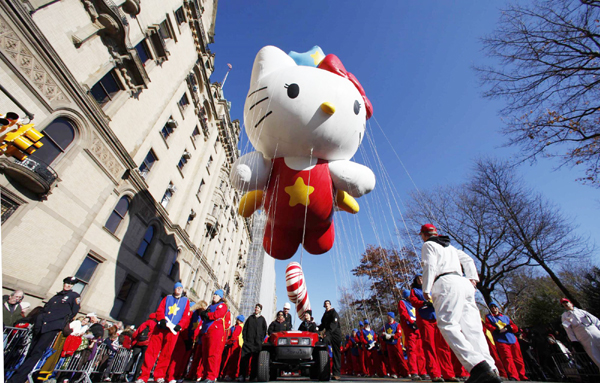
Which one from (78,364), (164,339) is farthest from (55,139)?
(164,339)

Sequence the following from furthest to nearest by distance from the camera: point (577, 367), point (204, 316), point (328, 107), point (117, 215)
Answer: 1. point (117, 215)
2. point (577, 367)
3. point (204, 316)
4. point (328, 107)

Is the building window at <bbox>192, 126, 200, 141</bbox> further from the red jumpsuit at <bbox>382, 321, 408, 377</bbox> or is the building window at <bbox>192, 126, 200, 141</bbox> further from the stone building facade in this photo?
the red jumpsuit at <bbox>382, 321, 408, 377</bbox>

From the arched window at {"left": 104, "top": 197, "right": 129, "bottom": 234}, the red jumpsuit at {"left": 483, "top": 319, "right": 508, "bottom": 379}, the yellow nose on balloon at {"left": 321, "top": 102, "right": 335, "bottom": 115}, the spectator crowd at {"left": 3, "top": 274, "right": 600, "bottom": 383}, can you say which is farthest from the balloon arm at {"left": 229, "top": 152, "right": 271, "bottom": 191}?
→ the arched window at {"left": 104, "top": 197, "right": 129, "bottom": 234}

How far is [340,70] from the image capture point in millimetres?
6555

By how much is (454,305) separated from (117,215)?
13431mm

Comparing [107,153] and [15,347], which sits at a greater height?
[107,153]

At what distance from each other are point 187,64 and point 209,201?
32.6 ft

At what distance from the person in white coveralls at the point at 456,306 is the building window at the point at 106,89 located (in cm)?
1359

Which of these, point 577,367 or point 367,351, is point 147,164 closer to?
point 367,351

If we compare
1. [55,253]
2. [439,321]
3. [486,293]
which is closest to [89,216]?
[55,253]

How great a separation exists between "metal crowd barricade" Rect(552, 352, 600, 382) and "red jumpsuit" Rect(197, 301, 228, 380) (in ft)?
30.2

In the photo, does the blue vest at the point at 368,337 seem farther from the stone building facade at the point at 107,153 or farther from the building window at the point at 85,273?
the building window at the point at 85,273

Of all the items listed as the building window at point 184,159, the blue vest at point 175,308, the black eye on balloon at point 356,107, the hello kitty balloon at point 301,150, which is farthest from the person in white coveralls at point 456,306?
the building window at point 184,159

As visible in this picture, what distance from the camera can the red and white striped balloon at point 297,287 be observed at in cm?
568
